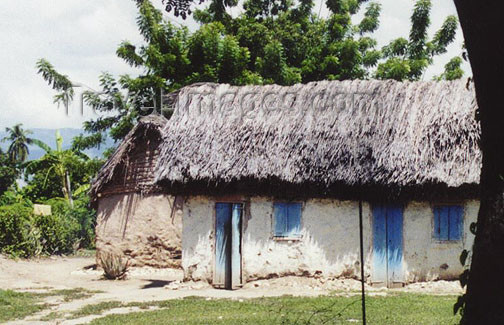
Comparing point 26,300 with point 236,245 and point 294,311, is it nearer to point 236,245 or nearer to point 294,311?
point 236,245

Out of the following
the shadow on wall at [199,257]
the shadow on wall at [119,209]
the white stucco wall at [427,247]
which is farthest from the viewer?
the shadow on wall at [119,209]

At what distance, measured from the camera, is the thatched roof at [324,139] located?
1327 centimetres

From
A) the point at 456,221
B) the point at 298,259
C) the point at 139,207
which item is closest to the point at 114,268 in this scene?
the point at 139,207

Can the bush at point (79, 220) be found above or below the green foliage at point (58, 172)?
below

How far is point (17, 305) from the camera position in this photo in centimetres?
1172

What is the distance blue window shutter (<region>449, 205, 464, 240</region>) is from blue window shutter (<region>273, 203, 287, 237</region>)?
3.54 m

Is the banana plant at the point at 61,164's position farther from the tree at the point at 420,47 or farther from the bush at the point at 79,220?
the tree at the point at 420,47

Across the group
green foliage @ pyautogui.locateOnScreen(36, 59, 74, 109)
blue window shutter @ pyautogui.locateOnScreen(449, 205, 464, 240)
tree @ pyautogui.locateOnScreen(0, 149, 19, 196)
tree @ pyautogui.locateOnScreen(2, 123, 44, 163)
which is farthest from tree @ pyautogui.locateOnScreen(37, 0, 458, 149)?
tree @ pyautogui.locateOnScreen(2, 123, 44, 163)

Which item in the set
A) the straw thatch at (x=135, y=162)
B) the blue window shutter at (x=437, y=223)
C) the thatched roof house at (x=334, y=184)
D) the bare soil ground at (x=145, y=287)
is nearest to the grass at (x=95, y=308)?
the bare soil ground at (x=145, y=287)

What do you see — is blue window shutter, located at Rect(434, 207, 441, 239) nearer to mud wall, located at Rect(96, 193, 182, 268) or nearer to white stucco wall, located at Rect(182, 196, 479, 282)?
white stucco wall, located at Rect(182, 196, 479, 282)

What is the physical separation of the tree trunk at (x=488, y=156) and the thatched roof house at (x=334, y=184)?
10089mm

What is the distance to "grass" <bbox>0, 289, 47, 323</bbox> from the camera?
10.7 metres

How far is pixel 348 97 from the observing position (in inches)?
569

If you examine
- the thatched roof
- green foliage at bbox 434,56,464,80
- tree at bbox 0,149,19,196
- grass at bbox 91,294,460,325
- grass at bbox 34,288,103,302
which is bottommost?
grass at bbox 34,288,103,302
